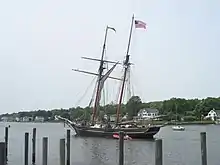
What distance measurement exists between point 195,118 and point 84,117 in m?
86.2

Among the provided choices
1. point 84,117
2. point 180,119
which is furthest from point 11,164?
point 180,119

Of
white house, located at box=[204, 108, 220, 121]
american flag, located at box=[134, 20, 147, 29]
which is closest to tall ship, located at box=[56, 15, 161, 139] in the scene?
american flag, located at box=[134, 20, 147, 29]

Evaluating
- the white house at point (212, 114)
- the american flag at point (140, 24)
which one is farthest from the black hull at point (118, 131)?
the white house at point (212, 114)

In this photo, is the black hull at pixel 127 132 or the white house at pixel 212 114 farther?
the white house at pixel 212 114

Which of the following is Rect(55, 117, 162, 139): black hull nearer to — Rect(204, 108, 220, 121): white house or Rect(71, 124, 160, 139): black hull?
Rect(71, 124, 160, 139): black hull

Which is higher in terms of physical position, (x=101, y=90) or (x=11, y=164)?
(x=101, y=90)

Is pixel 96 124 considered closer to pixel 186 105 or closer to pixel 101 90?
pixel 101 90

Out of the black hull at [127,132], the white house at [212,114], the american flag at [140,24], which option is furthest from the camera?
the white house at [212,114]

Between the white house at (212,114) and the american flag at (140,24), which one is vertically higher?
the american flag at (140,24)

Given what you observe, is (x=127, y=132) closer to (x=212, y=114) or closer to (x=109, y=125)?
(x=109, y=125)

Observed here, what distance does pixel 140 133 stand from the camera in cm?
8425

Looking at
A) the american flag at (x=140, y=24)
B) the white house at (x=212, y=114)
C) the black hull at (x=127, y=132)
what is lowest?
the black hull at (x=127, y=132)

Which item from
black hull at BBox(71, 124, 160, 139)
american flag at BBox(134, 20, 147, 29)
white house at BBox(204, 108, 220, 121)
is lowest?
black hull at BBox(71, 124, 160, 139)

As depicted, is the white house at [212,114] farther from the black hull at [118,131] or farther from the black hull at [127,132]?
the black hull at [127,132]
